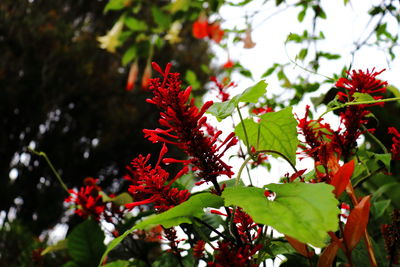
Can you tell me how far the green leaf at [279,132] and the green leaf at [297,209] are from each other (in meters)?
0.08

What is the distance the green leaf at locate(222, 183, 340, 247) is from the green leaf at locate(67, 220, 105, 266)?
1.46 feet

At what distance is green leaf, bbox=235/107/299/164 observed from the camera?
354mm

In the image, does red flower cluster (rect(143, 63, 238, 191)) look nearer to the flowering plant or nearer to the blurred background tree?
the flowering plant

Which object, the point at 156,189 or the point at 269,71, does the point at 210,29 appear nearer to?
the point at 269,71

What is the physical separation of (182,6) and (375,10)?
1.94 ft

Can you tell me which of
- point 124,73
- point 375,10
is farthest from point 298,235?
point 124,73

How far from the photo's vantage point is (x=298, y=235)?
0.22 m

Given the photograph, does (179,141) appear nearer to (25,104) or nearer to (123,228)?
(123,228)

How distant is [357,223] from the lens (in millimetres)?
262

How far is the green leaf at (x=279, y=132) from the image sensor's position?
35cm

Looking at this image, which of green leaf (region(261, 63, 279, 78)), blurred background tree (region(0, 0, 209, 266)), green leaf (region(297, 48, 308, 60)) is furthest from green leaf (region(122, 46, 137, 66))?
blurred background tree (region(0, 0, 209, 266))

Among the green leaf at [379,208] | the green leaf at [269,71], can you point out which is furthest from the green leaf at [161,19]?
the green leaf at [379,208]

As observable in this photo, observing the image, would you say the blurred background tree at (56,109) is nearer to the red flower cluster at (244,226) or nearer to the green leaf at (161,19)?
the green leaf at (161,19)

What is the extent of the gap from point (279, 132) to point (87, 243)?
1.45 feet
